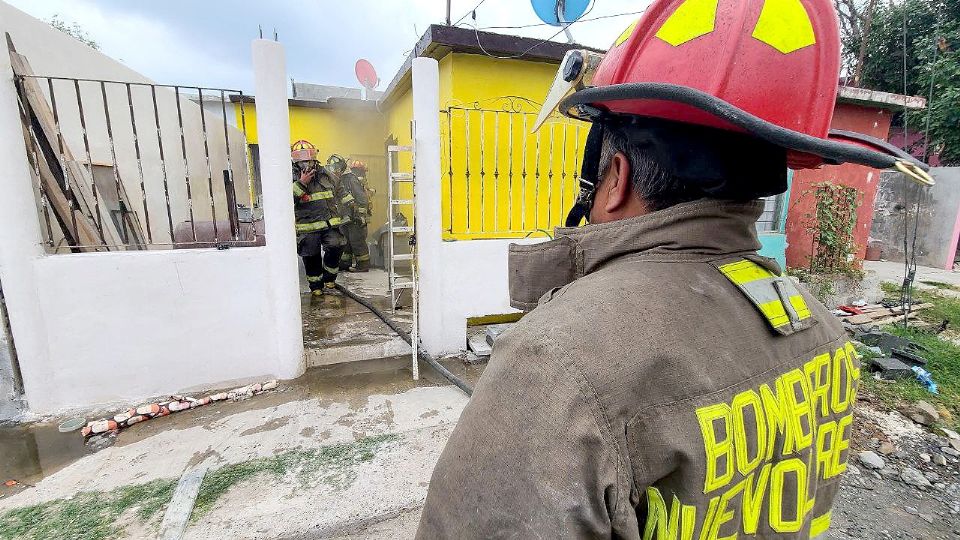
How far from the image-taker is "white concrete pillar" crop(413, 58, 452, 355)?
3928mm

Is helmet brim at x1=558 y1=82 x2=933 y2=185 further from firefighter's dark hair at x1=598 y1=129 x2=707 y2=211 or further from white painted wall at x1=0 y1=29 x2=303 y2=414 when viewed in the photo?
white painted wall at x1=0 y1=29 x2=303 y2=414

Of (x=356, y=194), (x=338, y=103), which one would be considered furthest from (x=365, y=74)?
(x=356, y=194)

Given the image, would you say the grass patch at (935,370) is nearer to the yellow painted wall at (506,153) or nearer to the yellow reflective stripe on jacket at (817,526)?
the yellow painted wall at (506,153)

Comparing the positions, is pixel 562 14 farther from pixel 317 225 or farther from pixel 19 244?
pixel 19 244

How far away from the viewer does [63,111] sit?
454 cm

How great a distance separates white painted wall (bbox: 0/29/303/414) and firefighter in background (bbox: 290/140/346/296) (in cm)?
237

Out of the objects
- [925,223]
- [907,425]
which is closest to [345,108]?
[907,425]

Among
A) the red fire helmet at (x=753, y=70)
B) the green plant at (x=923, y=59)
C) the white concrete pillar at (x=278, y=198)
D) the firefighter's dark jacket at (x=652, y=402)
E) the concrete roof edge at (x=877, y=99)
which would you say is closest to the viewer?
the firefighter's dark jacket at (x=652, y=402)

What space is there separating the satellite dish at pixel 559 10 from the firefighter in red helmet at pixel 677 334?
13.5 ft

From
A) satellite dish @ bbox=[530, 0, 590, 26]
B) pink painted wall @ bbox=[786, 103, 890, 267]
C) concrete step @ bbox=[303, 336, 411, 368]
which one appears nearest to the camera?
concrete step @ bbox=[303, 336, 411, 368]

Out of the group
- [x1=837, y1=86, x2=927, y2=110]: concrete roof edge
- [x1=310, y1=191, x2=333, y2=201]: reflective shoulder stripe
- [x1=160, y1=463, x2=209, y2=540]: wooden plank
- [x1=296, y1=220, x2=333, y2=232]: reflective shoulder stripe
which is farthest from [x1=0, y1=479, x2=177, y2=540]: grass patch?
[x1=837, y1=86, x2=927, y2=110]: concrete roof edge

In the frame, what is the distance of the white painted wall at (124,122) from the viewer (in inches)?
161

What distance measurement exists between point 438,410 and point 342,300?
9.80 ft

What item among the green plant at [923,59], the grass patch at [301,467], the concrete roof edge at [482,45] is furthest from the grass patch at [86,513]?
the green plant at [923,59]
